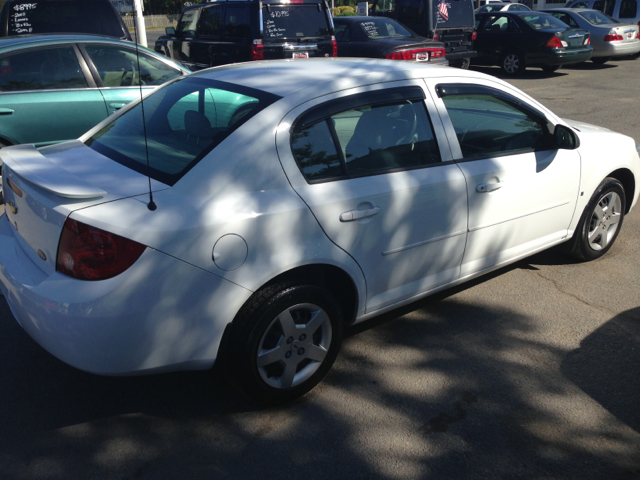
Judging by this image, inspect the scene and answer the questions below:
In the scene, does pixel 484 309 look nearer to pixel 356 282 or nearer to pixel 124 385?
pixel 356 282

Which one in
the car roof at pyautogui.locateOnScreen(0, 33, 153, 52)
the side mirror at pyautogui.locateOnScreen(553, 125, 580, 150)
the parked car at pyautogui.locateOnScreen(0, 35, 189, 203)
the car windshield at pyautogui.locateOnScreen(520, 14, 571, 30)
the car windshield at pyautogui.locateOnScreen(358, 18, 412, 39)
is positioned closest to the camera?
the side mirror at pyautogui.locateOnScreen(553, 125, 580, 150)

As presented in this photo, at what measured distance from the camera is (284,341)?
2.96 m

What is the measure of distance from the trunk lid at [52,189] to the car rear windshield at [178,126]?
0.10 metres

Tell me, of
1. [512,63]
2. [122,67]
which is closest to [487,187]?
[122,67]

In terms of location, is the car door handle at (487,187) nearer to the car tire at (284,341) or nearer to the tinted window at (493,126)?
the tinted window at (493,126)

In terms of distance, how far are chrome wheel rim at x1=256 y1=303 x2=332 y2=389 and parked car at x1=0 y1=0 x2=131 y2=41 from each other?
764cm

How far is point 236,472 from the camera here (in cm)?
264

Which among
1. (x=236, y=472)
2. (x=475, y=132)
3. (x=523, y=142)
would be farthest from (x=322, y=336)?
(x=523, y=142)

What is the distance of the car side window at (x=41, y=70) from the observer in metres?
5.73

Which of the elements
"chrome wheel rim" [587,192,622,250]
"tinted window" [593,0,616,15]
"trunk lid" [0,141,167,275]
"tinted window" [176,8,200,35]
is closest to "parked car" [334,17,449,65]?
"tinted window" [176,8,200,35]

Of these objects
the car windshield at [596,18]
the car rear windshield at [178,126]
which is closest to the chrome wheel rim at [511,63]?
the car windshield at [596,18]

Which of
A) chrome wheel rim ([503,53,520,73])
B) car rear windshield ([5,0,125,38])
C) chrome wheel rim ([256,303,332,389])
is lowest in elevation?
chrome wheel rim ([256,303,332,389])

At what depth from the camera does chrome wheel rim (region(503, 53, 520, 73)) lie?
15.8 metres

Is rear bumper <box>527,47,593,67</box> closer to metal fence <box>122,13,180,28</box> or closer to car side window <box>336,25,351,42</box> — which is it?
car side window <box>336,25,351,42</box>
